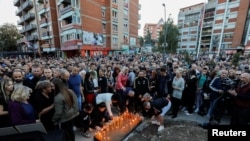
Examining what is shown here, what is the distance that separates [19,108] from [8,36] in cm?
5300

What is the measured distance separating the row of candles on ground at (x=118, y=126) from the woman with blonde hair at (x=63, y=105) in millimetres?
1081

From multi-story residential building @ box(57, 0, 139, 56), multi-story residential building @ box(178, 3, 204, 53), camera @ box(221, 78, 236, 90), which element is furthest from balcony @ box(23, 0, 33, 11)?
multi-story residential building @ box(178, 3, 204, 53)

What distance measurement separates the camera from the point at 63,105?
110 inches

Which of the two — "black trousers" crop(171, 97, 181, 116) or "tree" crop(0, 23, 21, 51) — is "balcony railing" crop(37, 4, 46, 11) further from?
"black trousers" crop(171, 97, 181, 116)

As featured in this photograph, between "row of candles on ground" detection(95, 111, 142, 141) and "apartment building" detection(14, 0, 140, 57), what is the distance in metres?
19.6

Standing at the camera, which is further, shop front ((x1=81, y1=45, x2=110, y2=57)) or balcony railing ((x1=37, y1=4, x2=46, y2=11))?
balcony railing ((x1=37, y1=4, x2=46, y2=11))

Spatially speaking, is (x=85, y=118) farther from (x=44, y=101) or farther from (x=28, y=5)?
(x=28, y=5)

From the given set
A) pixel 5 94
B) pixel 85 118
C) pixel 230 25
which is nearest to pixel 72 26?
pixel 5 94

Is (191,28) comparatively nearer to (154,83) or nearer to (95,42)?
(95,42)

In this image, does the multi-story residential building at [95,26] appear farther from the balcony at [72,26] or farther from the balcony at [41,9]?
the balcony at [41,9]

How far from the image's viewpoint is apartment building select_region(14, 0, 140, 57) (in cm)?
2524

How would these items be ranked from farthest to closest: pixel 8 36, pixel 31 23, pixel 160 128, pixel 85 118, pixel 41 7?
1. pixel 8 36
2. pixel 31 23
3. pixel 41 7
4. pixel 160 128
5. pixel 85 118

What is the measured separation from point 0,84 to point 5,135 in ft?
8.55

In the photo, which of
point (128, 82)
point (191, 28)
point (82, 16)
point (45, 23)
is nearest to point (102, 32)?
point (82, 16)
